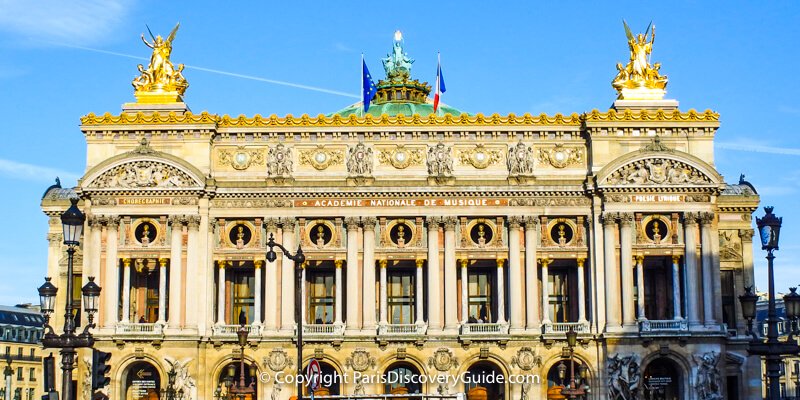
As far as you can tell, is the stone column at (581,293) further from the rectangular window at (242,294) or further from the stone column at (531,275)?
the rectangular window at (242,294)

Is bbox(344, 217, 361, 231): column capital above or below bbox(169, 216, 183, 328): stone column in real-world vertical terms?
above

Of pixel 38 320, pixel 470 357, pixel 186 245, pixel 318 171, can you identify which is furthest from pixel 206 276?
pixel 38 320

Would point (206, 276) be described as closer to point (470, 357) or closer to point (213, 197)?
point (213, 197)

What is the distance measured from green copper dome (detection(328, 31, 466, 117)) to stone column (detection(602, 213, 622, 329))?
26002 mm

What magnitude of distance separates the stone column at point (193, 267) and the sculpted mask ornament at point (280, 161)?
17.3 ft

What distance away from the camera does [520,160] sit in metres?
71.9

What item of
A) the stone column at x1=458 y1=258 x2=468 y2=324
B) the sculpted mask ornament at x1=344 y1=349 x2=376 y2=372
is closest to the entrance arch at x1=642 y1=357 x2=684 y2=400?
the stone column at x1=458 y1=258 x2=468 y2=324

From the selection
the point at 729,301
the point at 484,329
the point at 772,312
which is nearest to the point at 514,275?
the point at 484,329

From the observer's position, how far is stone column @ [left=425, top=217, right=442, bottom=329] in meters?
70.3

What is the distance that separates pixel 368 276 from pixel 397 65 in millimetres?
29973

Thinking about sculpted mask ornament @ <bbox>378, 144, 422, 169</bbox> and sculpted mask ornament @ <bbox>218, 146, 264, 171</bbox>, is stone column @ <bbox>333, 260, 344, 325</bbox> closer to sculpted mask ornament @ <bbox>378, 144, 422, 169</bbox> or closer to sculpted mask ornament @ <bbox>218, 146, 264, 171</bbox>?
sculpted mask ornament @ <bbox>378, 144, 422, 169</bbox>

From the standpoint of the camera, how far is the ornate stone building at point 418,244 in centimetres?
6950

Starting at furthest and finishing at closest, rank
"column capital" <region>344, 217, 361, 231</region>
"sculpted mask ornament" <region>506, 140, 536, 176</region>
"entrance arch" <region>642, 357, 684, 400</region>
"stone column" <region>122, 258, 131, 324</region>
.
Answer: "sculpted mask ornament" <region>506, 140, 536, 176</region>, "column capital" <region>344, 217, 361, 231</region>, "stone column" <region>122, 258, 131, 324</region>, "entrance arch" <region>642, 357, 684, 400</region>

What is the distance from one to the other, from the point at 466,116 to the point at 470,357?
14.3 metres
